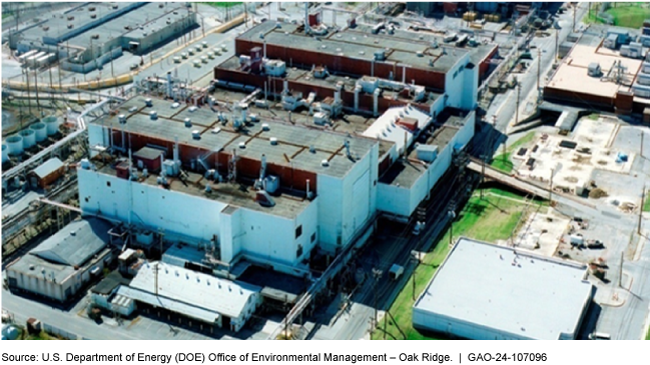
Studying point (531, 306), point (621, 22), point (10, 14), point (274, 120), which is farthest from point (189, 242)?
point (621, 22)

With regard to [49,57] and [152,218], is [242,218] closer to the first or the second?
[152,218]

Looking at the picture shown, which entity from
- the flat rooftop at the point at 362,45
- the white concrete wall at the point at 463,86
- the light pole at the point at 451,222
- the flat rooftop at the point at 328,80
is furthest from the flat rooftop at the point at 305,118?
the light pole at the point at 451,222

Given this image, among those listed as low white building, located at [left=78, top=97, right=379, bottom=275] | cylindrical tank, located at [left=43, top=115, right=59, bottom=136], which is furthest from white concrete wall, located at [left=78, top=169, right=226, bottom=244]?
cylindrical tank, located at [left=43, top=115, right=59, bottom=136]

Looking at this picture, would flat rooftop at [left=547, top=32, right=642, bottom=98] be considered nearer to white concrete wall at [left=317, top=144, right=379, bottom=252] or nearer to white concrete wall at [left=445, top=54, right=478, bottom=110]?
white concrete wall at [left=445, top=54, right=478, bottom=110]

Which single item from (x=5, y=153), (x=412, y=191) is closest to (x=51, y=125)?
(x=5, y=153)

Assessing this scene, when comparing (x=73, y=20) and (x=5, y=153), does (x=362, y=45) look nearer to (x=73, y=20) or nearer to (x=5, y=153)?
(x=5, y=153)

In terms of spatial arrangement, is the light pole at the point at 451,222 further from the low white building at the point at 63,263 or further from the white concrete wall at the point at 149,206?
the low white building at the point at 63,263
